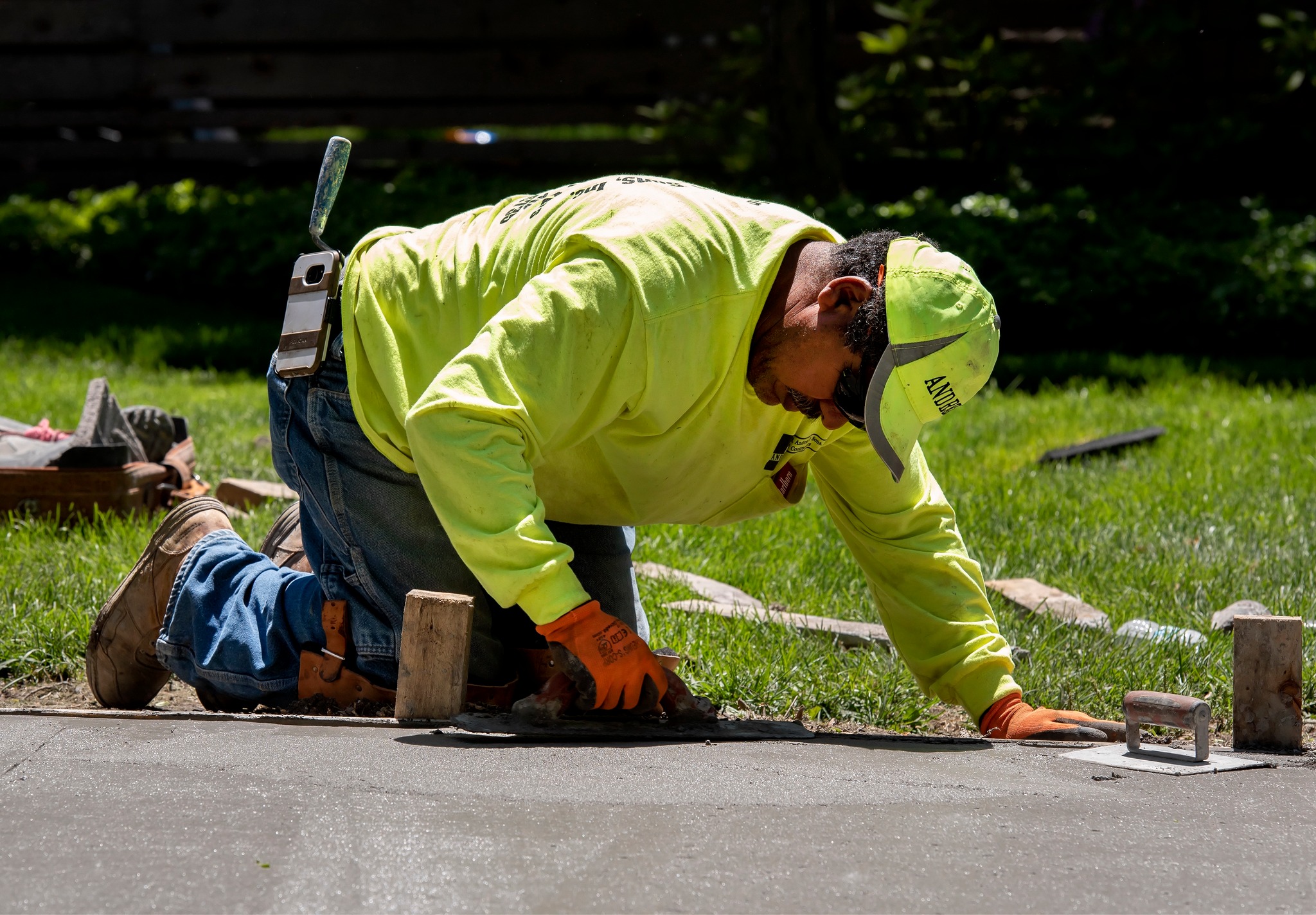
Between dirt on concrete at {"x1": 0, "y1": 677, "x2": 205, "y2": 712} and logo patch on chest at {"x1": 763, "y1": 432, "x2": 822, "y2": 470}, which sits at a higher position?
logo patch on chest at {"x1": 763, "y1": 432, "x2": 822, "y2": 470}

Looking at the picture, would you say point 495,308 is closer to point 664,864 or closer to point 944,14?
point 664,864

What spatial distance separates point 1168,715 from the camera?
2.55 m

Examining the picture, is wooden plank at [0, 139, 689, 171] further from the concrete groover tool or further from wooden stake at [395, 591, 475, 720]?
the concrete groover tool

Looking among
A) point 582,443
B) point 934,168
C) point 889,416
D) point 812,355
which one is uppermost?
point 934,168

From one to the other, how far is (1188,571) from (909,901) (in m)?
2.74

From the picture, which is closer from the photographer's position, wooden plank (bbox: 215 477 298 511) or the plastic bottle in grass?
the plastic bottle in grass

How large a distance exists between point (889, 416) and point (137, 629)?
1.84m

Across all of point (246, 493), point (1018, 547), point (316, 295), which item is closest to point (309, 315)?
point (316, 295)

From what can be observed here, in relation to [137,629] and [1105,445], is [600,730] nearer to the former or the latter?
[137,629]

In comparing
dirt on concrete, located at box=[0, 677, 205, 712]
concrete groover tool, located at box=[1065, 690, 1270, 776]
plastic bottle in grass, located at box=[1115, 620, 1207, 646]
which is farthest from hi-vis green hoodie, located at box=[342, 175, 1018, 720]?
dirt on concrete, located at box=[0, 677, 205, 712]

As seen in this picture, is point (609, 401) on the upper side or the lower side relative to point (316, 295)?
lower

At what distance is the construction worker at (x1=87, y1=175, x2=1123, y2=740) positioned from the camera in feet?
7.97

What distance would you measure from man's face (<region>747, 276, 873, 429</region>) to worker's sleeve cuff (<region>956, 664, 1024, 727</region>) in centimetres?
72

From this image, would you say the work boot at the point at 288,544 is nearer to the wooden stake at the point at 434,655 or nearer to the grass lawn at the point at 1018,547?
the grass lawn at the point at 1018,547
